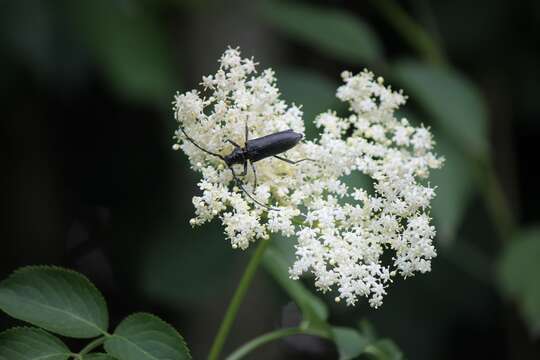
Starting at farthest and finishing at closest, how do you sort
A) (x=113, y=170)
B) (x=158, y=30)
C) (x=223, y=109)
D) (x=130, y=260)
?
(x=113, y=170), (x=130, y=260), (x=158, y=30), (x=223, y=109)

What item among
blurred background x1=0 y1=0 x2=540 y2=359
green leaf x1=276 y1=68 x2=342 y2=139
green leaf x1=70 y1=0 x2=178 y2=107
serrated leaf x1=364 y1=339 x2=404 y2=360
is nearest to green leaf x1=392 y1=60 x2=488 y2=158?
blurred background x1=0 y1=0 x2=540 y2=359

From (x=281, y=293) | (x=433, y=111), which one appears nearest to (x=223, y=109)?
(x=433, y=111)

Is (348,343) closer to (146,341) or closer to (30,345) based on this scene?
(146,341)

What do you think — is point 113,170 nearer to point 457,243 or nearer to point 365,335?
point 457,243

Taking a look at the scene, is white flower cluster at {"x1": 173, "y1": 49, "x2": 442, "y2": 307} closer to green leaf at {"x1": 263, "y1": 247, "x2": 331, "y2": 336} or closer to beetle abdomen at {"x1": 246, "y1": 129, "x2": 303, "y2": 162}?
beetle abdomen at {"x1": 246, "y1": 129, "x2": 303, "y2": 162}

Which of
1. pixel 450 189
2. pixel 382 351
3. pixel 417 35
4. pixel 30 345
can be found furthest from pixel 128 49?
pixel 30 345

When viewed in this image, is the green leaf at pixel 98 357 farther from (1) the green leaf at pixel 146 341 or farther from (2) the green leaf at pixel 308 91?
(2) the green leaf at pixel 308 91
